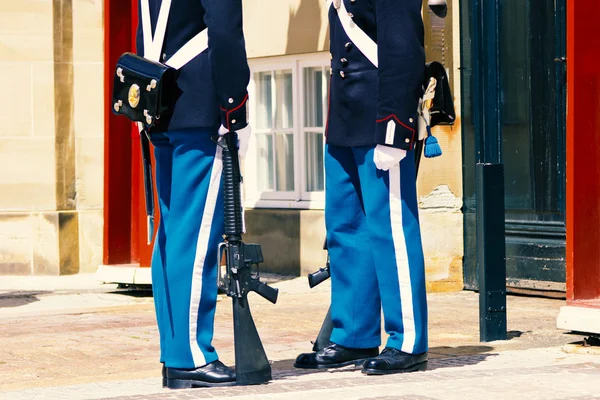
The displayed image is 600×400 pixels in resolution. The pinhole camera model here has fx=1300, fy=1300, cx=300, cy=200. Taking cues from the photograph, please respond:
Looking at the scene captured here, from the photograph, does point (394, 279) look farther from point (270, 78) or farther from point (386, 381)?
point (270, 78)

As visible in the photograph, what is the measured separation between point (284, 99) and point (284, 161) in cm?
49

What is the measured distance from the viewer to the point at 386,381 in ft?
17.0

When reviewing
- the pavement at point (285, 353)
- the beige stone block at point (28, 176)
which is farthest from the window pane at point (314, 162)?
the beige stone block at point (28, 176)

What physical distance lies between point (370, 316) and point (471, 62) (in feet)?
11.3

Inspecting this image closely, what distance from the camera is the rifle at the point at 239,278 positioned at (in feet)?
17.0

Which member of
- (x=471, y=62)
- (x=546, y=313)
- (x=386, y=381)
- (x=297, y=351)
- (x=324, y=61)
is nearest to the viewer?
(x=386, y=381)

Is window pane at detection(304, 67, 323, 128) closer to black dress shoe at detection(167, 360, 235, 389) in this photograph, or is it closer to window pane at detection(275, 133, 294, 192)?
window pane at detection(275, 133, 294, 192)

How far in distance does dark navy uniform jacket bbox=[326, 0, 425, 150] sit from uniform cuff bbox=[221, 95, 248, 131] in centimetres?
59

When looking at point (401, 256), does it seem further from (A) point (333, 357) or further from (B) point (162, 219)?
(B) point (162, 219)

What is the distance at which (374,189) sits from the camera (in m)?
5.46

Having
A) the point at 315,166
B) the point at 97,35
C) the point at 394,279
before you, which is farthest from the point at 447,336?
the point at 97,35

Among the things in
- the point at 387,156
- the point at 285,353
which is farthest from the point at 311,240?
the point at 387,156

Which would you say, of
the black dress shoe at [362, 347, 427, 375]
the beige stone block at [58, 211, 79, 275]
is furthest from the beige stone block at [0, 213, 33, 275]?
the black dress shoe at [362, 347, 427, 375]

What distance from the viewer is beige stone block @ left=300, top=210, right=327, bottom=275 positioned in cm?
972
